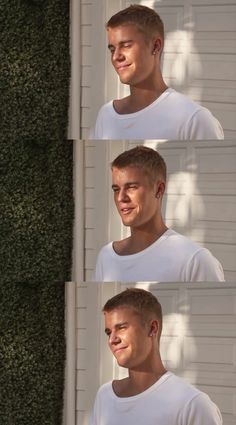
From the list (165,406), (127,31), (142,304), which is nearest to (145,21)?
(127,31)

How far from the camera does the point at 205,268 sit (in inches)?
92.0

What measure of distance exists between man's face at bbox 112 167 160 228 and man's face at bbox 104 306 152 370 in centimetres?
21

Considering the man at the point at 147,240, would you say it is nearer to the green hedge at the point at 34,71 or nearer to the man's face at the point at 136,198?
the man's face at the point at 136,198

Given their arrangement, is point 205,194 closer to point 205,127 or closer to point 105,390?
point 205,127

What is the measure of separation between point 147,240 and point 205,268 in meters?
0.15

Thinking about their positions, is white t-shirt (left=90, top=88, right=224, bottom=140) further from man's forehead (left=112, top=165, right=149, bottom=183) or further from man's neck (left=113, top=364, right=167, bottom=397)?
man's neck (left=113, top=364, right=167, bottom=397)

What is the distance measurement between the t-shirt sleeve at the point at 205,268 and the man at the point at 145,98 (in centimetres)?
27

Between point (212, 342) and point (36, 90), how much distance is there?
0.72 meters

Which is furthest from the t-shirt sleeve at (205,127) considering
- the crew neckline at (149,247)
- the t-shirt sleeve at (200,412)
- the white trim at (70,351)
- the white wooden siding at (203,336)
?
the t-shirt sleeve at (200,412)

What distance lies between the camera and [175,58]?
2359 millimetres

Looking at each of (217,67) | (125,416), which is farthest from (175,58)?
(125,416)

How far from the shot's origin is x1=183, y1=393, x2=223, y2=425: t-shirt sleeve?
2.29 meters

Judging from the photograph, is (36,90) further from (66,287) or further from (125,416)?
(125,416)

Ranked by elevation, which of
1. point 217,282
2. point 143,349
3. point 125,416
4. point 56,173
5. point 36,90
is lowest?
point 125,416
